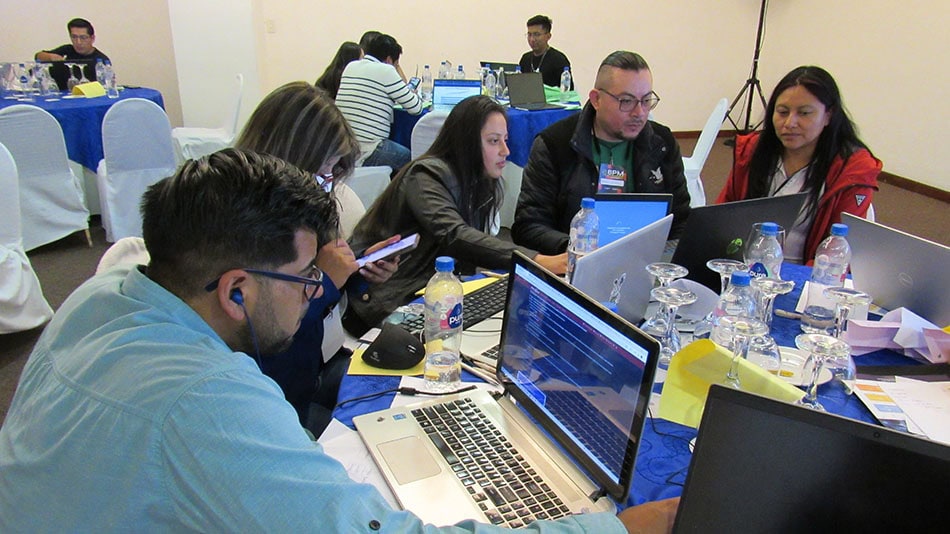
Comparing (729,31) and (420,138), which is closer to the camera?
(420,138)

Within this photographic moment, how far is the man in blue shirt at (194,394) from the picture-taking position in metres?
0.75

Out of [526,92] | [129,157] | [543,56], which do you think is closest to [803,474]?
[129,157]

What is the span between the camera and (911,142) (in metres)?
6.13

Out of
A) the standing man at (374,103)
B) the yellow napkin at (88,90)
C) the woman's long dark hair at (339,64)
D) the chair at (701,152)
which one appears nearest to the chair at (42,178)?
the yellow napkin at (88,90)

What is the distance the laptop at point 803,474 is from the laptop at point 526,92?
14.2 ft

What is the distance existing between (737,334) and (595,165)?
145cm

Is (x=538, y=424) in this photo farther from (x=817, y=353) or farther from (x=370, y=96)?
(x=370, y=96)

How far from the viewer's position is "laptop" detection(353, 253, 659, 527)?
40.6 inches

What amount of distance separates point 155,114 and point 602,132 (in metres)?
2.92

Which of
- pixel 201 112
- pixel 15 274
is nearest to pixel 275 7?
pixel 201 112

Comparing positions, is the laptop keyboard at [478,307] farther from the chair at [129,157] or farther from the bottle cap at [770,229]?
the chair at [129,157]

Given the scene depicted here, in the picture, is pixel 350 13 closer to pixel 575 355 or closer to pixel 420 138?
pixel 420 138

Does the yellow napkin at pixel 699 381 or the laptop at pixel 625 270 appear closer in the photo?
the yellow napkin at pixel 699 381

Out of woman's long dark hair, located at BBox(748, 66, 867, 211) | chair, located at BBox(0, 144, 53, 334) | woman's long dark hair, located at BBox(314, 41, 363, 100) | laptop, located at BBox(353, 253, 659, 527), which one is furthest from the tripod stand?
laptop, located at BBox(353, 253, 659, 527)
